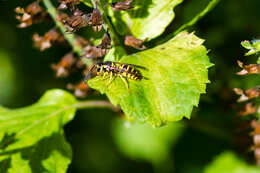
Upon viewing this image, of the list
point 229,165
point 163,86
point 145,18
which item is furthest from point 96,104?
point 229,165

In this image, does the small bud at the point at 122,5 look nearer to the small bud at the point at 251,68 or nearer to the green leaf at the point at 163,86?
the green leaf at the point at 163,86

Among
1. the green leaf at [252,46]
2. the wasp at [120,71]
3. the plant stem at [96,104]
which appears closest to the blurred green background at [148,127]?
the plant stem at [96,104]

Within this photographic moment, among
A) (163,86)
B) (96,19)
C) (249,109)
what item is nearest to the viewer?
(96,19)

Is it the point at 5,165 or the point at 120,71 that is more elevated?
the point at 120,71

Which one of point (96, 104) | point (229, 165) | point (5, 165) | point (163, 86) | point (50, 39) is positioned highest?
point (163, 86)

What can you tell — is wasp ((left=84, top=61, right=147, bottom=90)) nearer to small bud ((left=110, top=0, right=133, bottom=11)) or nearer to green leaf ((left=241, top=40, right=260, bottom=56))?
small bud ((left=110, top=0, right=133, bottom=11))

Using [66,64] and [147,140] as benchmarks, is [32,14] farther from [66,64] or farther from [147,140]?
[147,140]

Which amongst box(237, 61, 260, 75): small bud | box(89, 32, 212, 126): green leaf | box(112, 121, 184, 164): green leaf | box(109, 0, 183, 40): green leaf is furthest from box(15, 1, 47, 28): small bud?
box(112, 121, 184, 164): green leaf

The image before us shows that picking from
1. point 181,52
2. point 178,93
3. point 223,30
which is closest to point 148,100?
point 178,93
